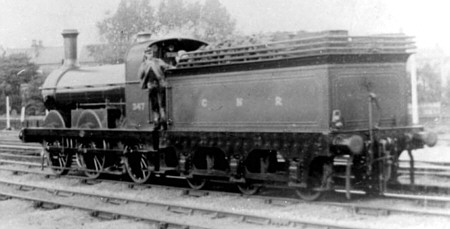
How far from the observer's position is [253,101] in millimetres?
9930

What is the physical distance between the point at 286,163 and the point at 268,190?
1.48 metres

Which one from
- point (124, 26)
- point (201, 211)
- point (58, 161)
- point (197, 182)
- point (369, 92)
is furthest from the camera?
point (124, 26)

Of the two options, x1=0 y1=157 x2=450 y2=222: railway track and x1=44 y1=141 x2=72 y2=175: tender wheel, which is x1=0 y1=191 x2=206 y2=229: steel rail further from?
x1=44 y1=141 x2=72 y2=175: tender wheel

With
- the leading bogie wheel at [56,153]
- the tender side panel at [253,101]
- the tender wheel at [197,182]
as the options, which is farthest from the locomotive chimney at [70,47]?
the tender wheel at [197,182]

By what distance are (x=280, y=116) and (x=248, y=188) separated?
1756 millimetres

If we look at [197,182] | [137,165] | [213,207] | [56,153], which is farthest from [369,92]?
[56,153]

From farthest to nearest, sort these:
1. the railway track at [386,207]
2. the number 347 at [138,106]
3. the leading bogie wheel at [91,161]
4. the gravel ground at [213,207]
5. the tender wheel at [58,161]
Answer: the tender wheel at [58,161]
the leading bogie wheel at [91,161]
the number 347 at [138,106]
the railway track at [386,207]
the gravel ground at [213,207]

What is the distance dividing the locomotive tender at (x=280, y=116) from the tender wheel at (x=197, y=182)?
2 centimetres

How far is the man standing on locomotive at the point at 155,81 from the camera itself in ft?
37.8

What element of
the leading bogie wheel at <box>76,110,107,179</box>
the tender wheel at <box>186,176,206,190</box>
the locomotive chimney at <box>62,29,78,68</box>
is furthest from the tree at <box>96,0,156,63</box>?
the tender wheel at <box>186,176,206,190</box>

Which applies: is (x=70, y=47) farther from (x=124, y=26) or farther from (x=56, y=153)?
(x=124, y=26)

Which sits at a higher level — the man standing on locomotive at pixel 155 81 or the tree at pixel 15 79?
the tree at pixel 15 79

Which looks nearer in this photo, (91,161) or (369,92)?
(369,92)

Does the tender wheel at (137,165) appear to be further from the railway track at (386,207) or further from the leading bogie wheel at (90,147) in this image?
the railway track at (386,207)
